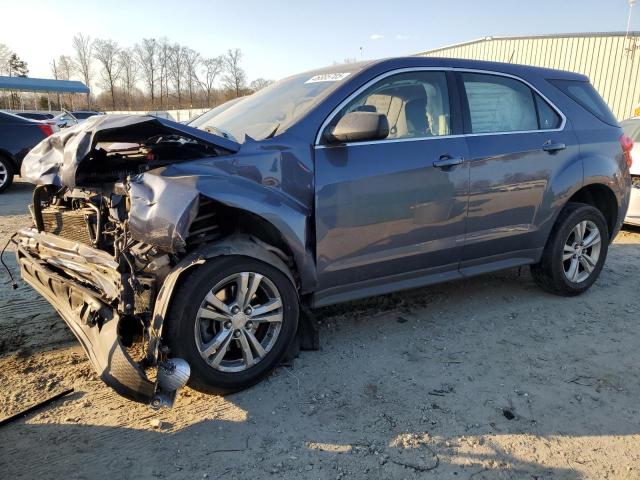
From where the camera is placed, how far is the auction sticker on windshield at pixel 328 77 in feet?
11.5

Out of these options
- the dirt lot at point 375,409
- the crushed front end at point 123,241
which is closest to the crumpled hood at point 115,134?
the crushed front end at point 123,241

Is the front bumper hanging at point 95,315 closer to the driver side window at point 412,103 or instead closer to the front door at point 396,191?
the front door at point 396,191

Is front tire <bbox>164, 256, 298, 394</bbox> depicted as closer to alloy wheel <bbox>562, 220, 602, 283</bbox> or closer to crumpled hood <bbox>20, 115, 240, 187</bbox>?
crumpled hood <bbox>20, 115, 240, 187</bbox>

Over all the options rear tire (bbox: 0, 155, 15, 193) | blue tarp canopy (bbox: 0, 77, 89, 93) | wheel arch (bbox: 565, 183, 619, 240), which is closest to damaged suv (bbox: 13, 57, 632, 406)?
wheel arch (bbox: 565, 183, 619, 240)

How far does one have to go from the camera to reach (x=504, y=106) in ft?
13.3

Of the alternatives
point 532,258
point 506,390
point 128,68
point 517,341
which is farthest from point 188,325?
point 128,68

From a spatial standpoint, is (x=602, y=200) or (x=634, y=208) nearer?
(x=602, y=200)

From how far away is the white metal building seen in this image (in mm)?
20281

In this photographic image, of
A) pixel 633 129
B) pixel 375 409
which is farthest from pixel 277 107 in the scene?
pixel 633 129

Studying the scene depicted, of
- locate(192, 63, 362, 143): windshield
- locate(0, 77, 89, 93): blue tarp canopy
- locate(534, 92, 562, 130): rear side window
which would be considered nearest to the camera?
locate(192, 63, 362, 143): windshield

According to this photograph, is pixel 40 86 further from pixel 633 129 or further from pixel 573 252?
pixel 573 252

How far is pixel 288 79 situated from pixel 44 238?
7.27 ft

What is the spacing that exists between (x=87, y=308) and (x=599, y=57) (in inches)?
932

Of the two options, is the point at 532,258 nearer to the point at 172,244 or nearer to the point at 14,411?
the point at 172,244
